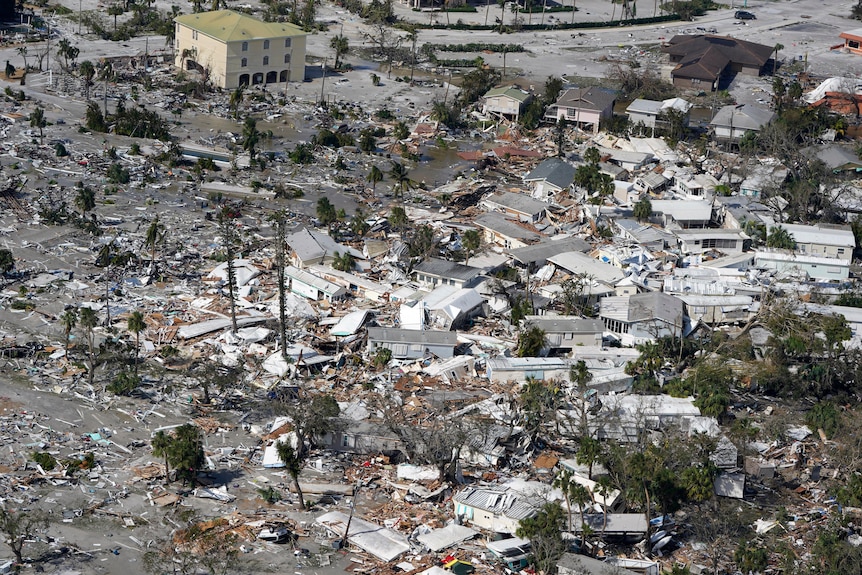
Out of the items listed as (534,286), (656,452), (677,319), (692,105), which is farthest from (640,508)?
(692,105)

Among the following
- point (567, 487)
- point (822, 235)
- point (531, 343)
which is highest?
point (822, 235)

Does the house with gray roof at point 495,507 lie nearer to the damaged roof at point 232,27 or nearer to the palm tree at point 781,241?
the palm tree at point 781,241

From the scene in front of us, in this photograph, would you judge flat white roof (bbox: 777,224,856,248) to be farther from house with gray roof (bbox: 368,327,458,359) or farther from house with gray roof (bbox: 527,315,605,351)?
house with gray roof (bbox: 368,327,458,359)

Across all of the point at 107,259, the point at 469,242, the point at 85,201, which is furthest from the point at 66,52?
the point at 469,242

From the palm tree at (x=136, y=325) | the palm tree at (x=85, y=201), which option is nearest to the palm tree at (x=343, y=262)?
the palm tree at (x=136, y=325)

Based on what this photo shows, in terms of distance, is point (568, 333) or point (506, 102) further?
point (506, 102)

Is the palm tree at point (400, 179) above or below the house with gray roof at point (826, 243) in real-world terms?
below

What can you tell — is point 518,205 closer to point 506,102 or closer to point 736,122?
point 506,102

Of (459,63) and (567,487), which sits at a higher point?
(459,63)
